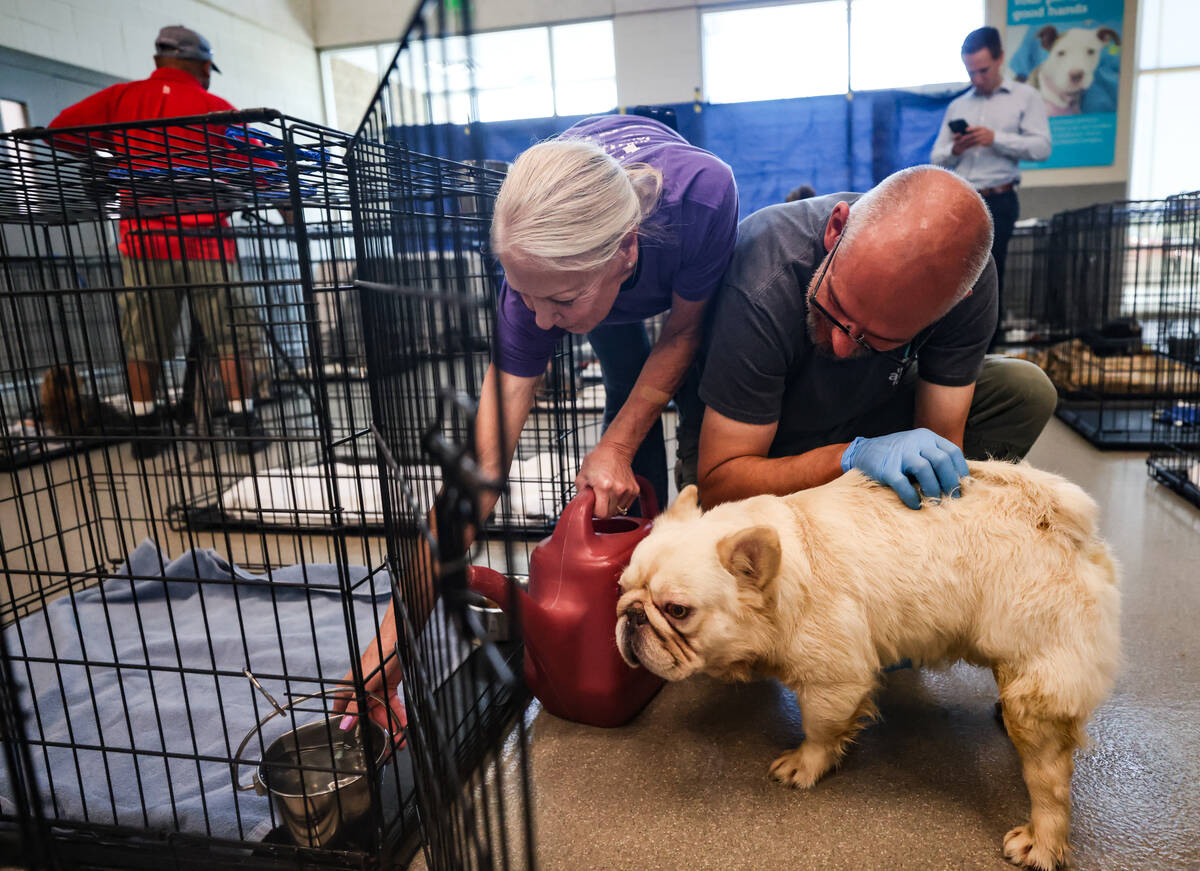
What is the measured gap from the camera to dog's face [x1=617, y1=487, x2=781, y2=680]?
1307 millimetres

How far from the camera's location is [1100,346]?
4977mm

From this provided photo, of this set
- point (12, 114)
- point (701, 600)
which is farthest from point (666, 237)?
point (12, 114)

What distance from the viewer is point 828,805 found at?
→ 1.43 m

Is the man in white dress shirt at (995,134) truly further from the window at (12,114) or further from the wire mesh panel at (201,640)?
the window at (12,114)

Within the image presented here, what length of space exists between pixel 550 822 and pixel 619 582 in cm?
45

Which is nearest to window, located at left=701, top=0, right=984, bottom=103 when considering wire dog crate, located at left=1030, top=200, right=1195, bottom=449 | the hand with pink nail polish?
wire dog crate, located at left=1030, top=200, right=1195, bottom=449

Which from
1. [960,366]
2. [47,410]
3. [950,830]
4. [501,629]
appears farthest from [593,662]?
[47,410]

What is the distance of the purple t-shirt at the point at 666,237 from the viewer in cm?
163

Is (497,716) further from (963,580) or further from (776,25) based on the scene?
(776,25)

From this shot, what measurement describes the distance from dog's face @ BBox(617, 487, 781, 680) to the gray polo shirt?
39cm

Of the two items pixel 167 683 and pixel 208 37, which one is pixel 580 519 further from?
pixel 208 37

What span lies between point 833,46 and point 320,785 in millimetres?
9180

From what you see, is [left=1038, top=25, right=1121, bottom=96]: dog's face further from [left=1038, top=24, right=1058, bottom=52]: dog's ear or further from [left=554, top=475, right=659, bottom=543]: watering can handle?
[left=554, top=475, right=659, bottom=543]: watering can handle

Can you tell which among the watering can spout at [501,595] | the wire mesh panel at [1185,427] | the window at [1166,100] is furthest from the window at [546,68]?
the watering can spout at [501,595]
